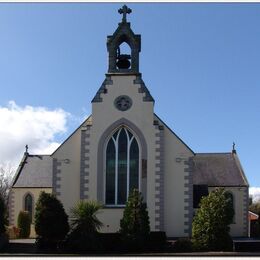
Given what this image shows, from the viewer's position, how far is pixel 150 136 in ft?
109

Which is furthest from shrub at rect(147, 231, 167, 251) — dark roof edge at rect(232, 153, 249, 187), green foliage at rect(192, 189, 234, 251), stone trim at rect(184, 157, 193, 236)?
dark roof edge at rect(232, 153, 249, 187)

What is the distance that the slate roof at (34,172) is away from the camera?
4747 centimetres

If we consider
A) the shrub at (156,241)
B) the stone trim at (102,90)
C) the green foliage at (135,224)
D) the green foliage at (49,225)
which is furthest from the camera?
the stone trim at (102,90)

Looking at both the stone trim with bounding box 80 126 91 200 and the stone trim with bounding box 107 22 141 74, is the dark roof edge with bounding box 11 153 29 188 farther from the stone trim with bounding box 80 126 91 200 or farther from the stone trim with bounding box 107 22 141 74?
the stone trim with bounding box 107 22 141 74

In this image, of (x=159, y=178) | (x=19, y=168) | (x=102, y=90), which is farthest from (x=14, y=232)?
(x=102, y=90)

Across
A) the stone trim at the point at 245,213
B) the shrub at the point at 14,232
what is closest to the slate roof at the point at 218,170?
the stone trim at the point at 245,213

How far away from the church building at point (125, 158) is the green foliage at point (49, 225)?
411 cm

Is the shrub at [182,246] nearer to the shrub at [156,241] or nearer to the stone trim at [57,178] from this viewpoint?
the shrub at [156,241]

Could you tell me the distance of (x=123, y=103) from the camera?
34000 mm

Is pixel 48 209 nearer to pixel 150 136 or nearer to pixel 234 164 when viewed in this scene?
pixel 150 136

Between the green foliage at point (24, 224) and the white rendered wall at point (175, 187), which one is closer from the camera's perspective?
the white rendered wall at point (175, 187)

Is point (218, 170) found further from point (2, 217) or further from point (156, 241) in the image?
point (2, 217)

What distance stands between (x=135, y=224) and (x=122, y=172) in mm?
5848

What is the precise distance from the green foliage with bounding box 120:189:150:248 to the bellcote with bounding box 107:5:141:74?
10.5m
